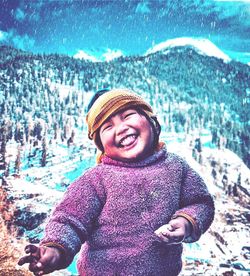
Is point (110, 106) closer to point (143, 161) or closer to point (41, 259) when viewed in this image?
point (143, 161)

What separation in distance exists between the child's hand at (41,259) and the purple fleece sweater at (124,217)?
52 mm

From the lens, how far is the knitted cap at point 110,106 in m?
0.60

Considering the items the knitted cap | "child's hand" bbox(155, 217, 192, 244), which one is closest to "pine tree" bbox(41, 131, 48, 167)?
the knitted cap

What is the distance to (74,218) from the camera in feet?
1.71

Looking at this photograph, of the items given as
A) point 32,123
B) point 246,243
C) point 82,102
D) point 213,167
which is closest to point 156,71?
point 82,102

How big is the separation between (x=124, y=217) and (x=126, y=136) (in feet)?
0.46

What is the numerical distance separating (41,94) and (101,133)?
28.8 feet

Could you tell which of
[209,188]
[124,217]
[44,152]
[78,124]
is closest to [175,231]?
[124,217]

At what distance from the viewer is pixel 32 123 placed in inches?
223

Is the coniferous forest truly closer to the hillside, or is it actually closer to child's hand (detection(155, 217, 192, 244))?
the hillside

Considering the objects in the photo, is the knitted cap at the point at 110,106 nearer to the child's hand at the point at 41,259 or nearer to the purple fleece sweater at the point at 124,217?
the purple fleece sweater at the point at 124,217

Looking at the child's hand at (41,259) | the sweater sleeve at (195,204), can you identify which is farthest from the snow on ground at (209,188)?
the child's hand at (41,259)

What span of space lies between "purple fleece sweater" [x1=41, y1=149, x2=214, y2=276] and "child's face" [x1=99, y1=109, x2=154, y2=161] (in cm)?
2

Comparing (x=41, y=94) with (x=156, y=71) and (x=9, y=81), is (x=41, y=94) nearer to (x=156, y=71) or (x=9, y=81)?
(x=9, y=81)
